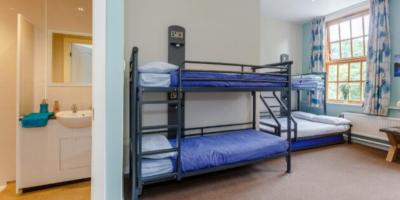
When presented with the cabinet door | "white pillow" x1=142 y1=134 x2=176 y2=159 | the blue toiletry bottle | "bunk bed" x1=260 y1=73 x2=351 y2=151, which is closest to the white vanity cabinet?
the cabinet door

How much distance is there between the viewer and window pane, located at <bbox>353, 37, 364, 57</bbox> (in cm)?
441

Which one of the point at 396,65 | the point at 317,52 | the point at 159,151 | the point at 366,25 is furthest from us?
the point at 317,52

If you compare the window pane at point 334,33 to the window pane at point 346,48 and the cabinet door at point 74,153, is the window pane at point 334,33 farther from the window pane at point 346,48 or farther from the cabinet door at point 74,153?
the cabinet door at point 74,153

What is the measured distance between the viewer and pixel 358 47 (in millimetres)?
4492

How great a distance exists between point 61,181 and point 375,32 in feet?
18.9

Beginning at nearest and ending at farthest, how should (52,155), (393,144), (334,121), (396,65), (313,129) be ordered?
(52,155)
(393,144)
(396,65)
(313,129)
(334,121)

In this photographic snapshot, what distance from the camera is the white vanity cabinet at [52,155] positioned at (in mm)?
2453

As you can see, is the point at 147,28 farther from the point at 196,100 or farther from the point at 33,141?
the point at 33,141

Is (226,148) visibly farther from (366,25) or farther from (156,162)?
(366,25)

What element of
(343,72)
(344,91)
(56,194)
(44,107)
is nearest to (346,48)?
(343,72)

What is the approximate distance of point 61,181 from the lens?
262 cm

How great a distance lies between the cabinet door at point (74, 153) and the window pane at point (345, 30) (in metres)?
5.58

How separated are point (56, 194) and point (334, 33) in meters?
6.19

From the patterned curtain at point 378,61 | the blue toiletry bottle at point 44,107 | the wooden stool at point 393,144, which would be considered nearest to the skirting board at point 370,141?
the patterned curtain at point 378,61
